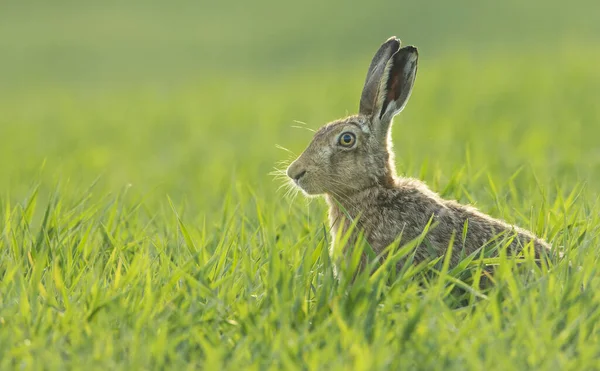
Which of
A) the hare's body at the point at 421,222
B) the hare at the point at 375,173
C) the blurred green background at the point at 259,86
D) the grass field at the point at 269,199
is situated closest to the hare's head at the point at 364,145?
the hare at the point at 375,173

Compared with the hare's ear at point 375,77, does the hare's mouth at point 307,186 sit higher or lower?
lower

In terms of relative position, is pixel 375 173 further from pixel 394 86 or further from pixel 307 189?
pixel 394 86

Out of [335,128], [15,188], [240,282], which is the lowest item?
[15,188]

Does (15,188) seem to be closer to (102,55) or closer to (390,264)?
(390,264)

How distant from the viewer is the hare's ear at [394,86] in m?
5.39

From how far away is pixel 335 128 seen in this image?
5566mm

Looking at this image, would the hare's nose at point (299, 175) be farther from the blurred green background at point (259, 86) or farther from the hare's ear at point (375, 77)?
the blurred green background at point (259, 86)

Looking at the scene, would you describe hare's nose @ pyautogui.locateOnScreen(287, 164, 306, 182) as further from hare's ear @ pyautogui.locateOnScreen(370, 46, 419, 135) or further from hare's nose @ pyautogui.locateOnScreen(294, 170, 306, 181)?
hare's ear @ pyautogui.locateOnScreen(370, 46, 419, 135)

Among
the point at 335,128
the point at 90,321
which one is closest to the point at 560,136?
the point at 335,128

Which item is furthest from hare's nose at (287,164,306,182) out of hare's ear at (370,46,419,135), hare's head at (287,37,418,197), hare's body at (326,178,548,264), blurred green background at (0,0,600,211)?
blurred green background at (0,0,600,211)

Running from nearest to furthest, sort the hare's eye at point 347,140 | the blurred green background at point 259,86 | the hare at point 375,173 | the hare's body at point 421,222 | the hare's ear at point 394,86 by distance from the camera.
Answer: the hare's body at point 421,222, the hare at point 375,173, the hare's ear at point 394,86, the hare's eye at point 347,140, the blurred green background at point 259,86

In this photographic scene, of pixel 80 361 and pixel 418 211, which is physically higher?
pixel 418 211

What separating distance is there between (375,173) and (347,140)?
0.91ft

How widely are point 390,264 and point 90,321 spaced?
1.48 meters
